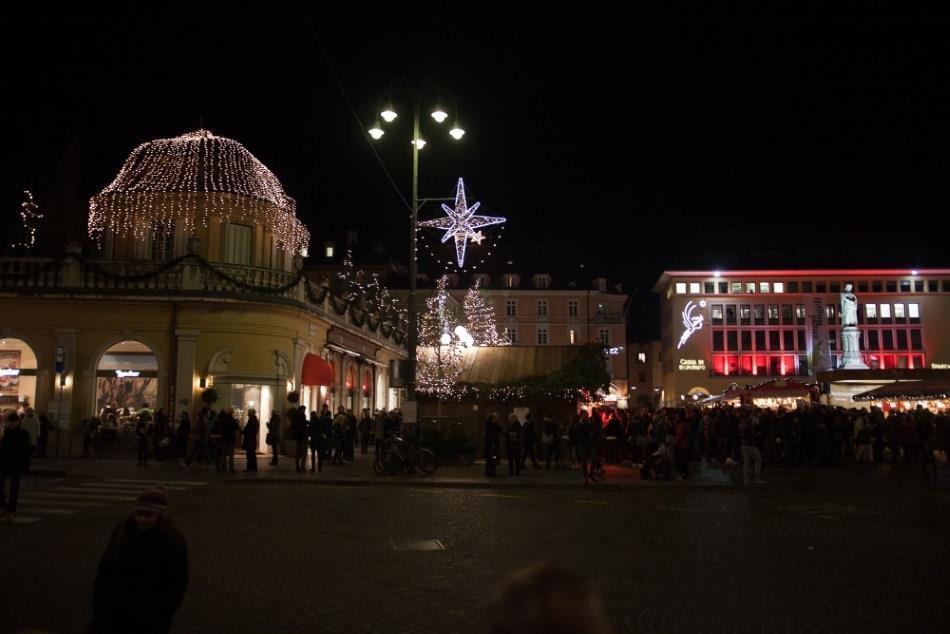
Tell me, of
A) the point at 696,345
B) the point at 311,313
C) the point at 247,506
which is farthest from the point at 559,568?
the point at 696,345

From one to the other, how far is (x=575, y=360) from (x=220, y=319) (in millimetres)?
12804

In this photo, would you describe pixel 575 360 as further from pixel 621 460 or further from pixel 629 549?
pixel 629 549

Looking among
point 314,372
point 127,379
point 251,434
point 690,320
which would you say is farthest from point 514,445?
point 690,320

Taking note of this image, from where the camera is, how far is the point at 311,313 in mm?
31469

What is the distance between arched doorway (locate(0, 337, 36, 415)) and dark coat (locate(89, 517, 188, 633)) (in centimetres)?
2712

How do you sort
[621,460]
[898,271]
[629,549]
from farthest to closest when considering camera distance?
[898,271] < [621,460] < [629,549]

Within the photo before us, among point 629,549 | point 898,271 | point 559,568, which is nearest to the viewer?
point 559,568

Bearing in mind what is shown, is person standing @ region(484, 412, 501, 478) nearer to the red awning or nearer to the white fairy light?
the white fairy light

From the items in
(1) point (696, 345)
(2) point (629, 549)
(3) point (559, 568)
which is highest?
(1) point (696, 345)

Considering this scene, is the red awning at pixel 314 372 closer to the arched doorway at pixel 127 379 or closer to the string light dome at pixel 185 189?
the arched doorway at pixel 127 379

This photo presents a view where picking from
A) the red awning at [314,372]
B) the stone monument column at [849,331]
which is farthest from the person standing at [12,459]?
the stone monument column at [849,331]

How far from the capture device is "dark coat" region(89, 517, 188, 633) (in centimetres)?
443

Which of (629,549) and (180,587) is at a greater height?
(180,587)

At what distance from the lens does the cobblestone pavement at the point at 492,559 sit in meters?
7.80
